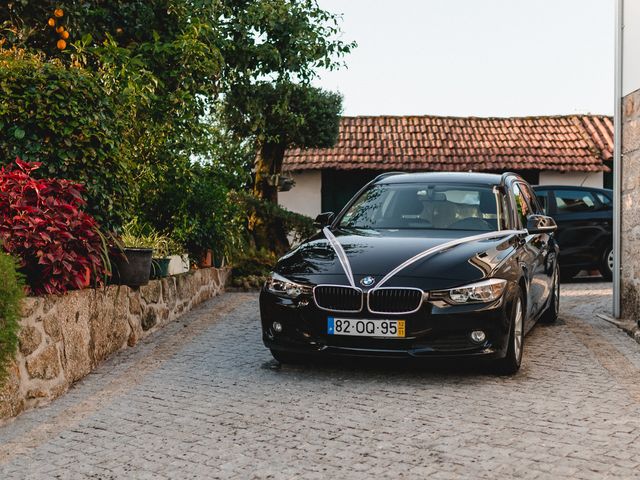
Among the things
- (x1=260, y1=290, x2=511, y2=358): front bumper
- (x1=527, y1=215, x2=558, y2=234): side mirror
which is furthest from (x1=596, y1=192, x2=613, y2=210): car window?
(x1=260, y1=290, x2=511, y2=358): front bumper

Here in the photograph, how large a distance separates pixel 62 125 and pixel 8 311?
2.28 m

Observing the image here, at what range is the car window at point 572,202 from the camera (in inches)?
590

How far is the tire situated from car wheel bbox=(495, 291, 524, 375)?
1617 millimetres

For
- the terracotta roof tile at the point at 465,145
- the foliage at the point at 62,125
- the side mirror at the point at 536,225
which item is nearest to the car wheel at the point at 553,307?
the side mirror at the point at 536,225

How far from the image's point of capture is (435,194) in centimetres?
796

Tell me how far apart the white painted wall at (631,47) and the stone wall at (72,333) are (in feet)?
18.8

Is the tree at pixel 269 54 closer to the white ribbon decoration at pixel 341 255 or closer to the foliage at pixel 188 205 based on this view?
the foliage at pixel 188 205

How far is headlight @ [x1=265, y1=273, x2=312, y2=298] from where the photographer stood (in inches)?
255

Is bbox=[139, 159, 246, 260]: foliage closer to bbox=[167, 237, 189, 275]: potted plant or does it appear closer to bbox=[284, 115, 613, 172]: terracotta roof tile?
bbox=[167, 237, 189, 275]: potted plant

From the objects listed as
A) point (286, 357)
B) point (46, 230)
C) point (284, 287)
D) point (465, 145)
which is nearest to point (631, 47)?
point (284, 287)

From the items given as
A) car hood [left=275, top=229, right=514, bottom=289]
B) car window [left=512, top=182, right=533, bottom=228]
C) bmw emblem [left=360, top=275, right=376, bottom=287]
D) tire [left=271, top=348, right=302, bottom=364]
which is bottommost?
tire [left=271, top=348, right=302, bottom=364]

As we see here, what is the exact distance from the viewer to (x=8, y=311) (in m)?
5.44

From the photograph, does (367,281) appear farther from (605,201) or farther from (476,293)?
(605,201)

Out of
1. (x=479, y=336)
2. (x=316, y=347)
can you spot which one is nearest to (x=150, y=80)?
(x=316, y=347)
